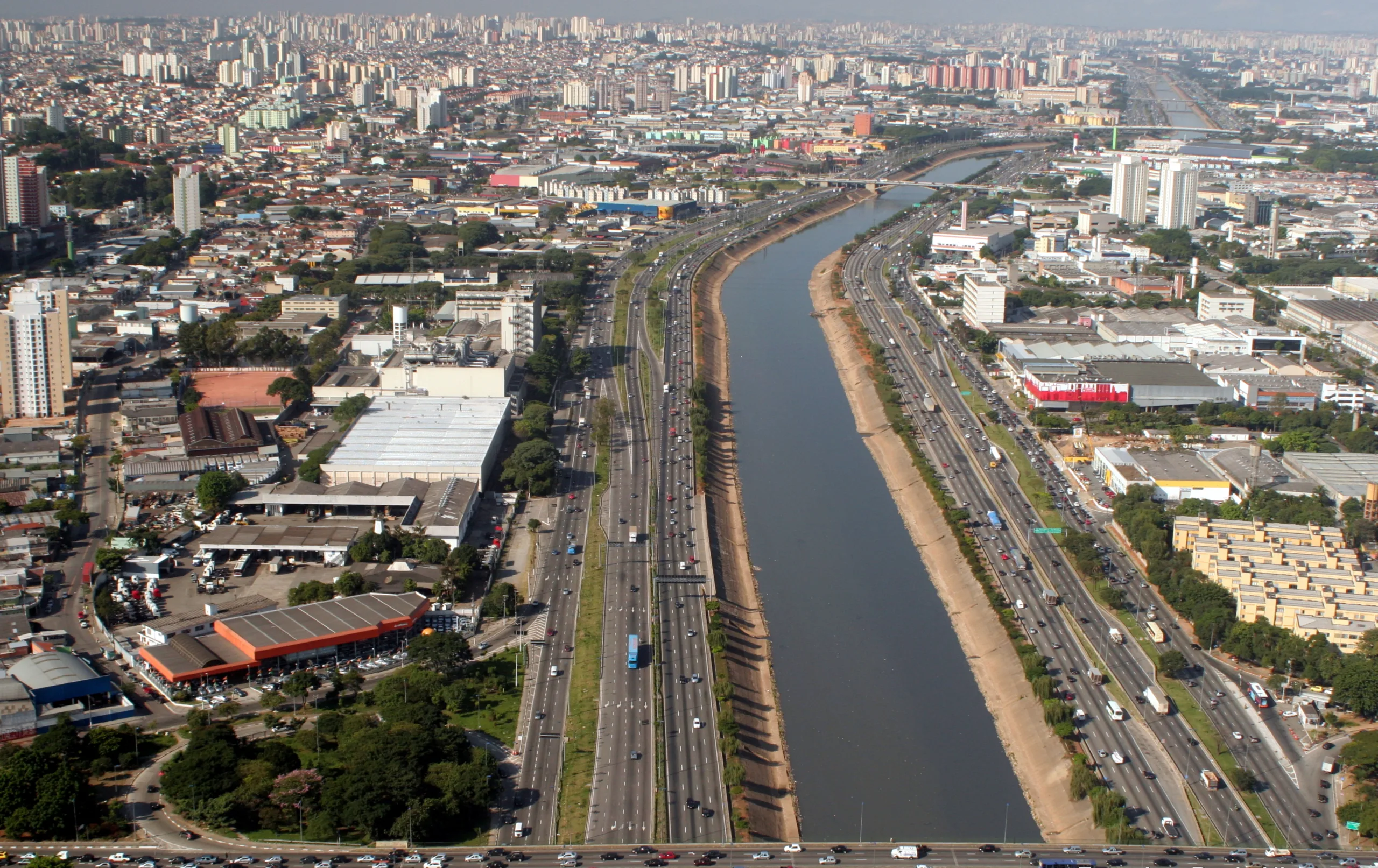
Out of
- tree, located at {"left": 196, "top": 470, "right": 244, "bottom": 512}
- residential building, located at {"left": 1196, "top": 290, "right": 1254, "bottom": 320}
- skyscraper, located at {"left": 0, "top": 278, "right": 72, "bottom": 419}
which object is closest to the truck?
tree, located at {"left": 196, "top": 470, "right": 244, "bottom": 512}

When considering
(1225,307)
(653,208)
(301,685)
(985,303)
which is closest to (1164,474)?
(985,303)

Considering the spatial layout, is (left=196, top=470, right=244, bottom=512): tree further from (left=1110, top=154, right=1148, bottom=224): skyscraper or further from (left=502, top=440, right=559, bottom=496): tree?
(left=1110, top=154, right=1148, bottom=224): skyscraper

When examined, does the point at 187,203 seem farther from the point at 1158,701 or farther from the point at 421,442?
the point at 1158,701

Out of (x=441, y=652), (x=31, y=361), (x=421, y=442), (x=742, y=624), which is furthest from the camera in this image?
(x=31, y=361)

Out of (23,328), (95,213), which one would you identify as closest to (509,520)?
(23,328)

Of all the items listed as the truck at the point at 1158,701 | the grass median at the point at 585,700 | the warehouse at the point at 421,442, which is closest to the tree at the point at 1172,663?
the truck at the point at 1158,701

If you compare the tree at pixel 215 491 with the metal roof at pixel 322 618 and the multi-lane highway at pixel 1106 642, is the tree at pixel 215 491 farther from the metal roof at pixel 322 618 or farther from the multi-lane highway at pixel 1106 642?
the multi-lane highway at pixel 1106 642
